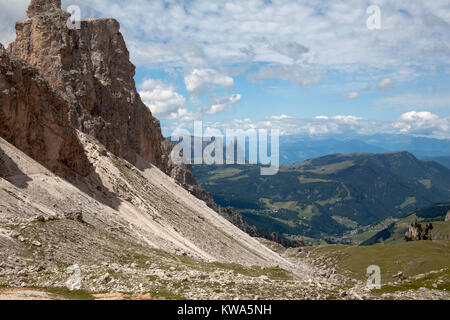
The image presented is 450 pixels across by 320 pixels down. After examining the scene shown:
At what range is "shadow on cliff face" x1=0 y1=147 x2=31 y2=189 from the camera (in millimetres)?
62125

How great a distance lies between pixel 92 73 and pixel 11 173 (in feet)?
225

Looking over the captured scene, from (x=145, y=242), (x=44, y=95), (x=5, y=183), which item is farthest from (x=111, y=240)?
(x=44, y=95)

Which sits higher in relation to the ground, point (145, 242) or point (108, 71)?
point (108, 71)

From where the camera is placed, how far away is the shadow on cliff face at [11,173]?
6212cm

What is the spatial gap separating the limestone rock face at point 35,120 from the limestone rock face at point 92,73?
1881cm

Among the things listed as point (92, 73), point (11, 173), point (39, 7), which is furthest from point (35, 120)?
point (39, 7)

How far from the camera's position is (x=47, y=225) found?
44312 mm

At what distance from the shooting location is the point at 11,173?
63875mm

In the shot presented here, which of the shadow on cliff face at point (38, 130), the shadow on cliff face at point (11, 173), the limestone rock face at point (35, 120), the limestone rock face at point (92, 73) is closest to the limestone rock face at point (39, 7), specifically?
the limestone rock face at point (92, 73)

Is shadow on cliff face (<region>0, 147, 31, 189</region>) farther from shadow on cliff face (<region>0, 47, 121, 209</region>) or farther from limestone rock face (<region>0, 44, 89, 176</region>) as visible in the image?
limestone rock face (<region>0, 44, 89, 176</region>)

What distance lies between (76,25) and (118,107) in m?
30.8

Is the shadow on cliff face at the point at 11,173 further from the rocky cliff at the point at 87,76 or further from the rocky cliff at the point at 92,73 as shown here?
the rocky cliff at the point at 92,73
